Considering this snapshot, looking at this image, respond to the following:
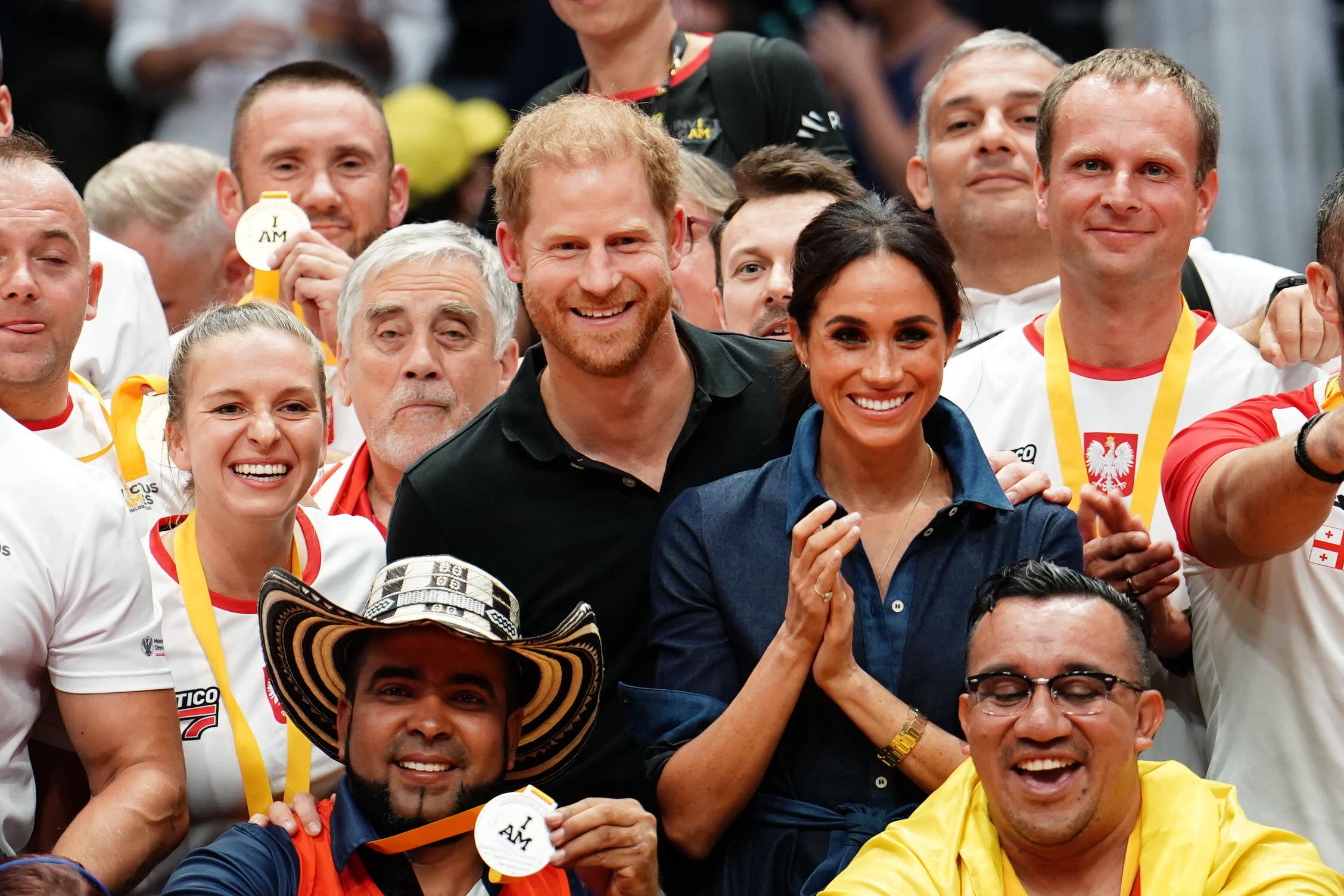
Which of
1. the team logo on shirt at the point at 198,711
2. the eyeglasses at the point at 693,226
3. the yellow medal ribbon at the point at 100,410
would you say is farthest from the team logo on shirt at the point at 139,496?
the eyeglasses at the point at 693,226

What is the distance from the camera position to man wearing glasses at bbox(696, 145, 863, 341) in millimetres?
5188

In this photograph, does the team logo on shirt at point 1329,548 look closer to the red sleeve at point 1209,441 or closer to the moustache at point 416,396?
the red sleeve at point 1209,441

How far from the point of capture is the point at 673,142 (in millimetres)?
4262

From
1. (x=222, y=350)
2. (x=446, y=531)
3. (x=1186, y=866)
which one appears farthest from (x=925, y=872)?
(x=222, y=350)

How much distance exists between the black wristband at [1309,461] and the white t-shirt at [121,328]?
129 inches

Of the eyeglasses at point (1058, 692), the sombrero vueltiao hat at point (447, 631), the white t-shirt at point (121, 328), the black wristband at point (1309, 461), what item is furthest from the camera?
the white t-shirt at point (121, 328)

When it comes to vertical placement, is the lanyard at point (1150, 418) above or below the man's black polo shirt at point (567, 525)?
above

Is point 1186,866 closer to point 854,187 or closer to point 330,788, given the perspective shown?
point 330,788

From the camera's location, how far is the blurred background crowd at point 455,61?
283 inches

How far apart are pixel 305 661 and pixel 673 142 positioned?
1424 millimetres

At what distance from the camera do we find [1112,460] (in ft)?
13.8

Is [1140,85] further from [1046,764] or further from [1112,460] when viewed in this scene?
[1046,764]

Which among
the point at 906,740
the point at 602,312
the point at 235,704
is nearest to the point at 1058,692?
the point at 906,740

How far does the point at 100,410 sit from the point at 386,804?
5.80 feet
